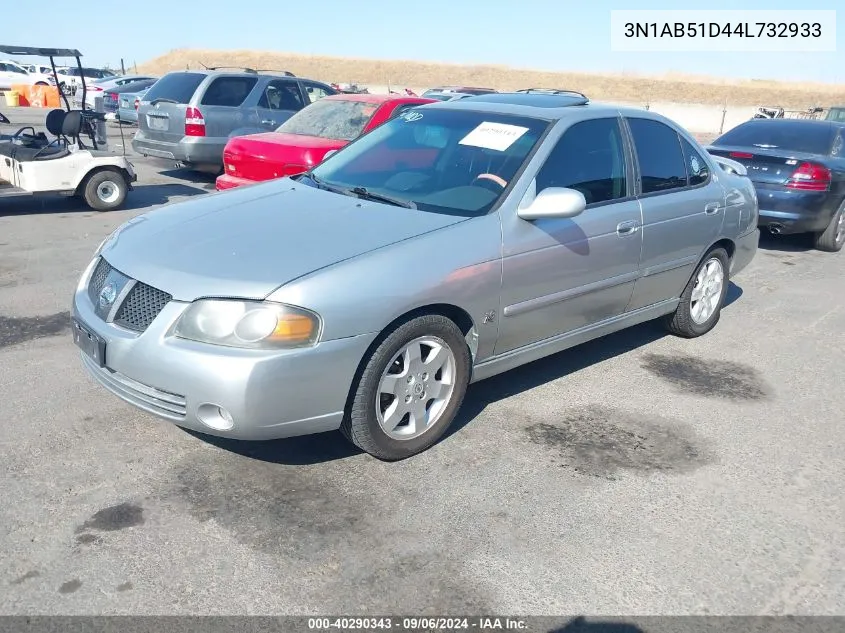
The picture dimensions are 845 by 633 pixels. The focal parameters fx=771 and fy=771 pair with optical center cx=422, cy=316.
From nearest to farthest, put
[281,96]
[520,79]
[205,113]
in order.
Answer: [205,113], [281,96], [520,79]

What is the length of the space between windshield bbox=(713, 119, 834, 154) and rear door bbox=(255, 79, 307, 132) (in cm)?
668

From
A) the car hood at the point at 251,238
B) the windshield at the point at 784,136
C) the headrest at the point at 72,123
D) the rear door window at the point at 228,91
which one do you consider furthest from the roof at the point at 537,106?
the rear door window at the point at 228,91

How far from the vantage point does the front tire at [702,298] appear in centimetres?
566

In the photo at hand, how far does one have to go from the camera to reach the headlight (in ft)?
10.5

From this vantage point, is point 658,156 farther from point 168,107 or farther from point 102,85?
point 102,85

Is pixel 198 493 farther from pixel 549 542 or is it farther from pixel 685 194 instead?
pixel 685 194

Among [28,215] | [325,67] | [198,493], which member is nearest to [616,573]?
[198,493]

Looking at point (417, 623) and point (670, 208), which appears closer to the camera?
point (417, 623)

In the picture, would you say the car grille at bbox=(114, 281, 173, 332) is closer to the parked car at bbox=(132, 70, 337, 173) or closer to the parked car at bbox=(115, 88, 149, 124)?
the parked car at bbox=(132, 70, 337, 173)

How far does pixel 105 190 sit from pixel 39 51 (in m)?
1.99

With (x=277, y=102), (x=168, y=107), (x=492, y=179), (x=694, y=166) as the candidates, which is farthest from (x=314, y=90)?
(x=492, y=179)

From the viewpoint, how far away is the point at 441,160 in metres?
4.48

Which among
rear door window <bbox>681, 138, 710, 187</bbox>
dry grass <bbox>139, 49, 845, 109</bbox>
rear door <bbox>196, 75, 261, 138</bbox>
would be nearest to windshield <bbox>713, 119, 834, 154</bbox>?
rear door window <bbox>681, 138, 710, 187</bbox>

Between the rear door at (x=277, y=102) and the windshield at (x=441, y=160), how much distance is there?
7760mm
